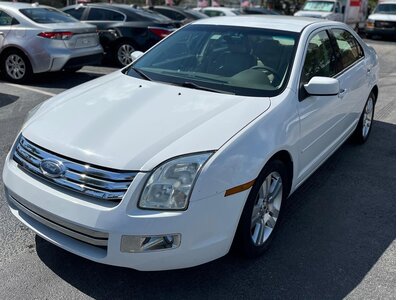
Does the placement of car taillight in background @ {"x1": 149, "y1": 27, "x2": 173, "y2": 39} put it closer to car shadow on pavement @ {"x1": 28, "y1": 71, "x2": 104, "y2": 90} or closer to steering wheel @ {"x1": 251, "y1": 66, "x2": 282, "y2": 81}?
car shadow on pavement @ {"x1": 28, "y1": 71, "x2": 104, "y2": 90}

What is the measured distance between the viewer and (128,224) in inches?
92.3

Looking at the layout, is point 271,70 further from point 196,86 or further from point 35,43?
point 35,43

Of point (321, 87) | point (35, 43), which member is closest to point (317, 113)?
point (321, 87)

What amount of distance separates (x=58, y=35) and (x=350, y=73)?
562 cm

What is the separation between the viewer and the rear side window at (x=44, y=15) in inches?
323

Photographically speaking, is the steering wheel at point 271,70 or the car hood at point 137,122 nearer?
the car hood at point 137,122

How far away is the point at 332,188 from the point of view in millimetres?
4223

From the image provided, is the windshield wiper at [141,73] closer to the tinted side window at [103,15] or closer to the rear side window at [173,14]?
the tinted side window at [103,15]

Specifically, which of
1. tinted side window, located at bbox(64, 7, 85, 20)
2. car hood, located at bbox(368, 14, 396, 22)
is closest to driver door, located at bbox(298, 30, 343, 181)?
tinted side window, located at bbox(64, 7, 85, 20)

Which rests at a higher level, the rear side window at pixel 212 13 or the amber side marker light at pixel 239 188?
the amber side marker light at pixel 239 188

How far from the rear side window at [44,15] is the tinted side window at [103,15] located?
1.71m

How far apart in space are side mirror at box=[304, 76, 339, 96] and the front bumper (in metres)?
1.18

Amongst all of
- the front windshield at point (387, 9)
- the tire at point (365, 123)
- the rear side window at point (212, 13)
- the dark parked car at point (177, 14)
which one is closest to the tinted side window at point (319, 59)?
the tire at point (365, 123)

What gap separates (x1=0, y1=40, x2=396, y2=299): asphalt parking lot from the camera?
8.87ft
